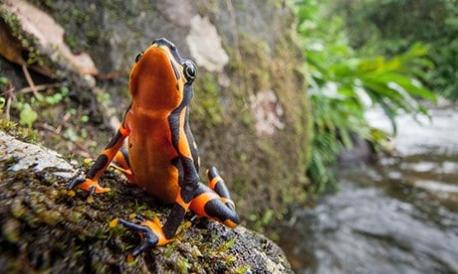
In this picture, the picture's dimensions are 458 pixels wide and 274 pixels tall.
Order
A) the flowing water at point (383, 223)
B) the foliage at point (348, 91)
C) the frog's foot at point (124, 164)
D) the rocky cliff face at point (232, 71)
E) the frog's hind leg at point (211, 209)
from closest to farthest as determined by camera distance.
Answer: the frog's hind leg at point (211, 209) < the frog's foot at point (124, 164) < the rocky cliff face at point (232, 71) < the flowing water at point (383, 223) < the foliage at point (348, 91)

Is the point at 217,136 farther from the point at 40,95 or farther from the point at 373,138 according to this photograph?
the point at 373,138

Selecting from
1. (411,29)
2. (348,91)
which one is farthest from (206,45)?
(411,29)

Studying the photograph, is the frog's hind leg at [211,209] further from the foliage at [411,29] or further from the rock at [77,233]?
the foliage at [411,29]

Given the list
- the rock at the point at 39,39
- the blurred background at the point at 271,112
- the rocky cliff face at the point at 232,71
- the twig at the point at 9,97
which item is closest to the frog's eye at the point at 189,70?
the blurred background at the point at 271,112

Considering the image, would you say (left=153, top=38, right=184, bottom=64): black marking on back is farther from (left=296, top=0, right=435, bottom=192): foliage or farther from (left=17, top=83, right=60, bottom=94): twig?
(left=296, top=0, right=435, bottom=192): foliage

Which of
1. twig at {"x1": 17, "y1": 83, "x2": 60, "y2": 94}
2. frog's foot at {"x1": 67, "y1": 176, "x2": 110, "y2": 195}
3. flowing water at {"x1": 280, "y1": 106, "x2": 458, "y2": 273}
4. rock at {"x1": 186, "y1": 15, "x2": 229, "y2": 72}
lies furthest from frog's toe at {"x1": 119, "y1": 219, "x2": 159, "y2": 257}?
flowing water at {"x1": 280, "y1": 106, "x2": 458, "y2": 273}

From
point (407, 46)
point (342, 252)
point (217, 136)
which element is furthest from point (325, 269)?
point (407, 46)
